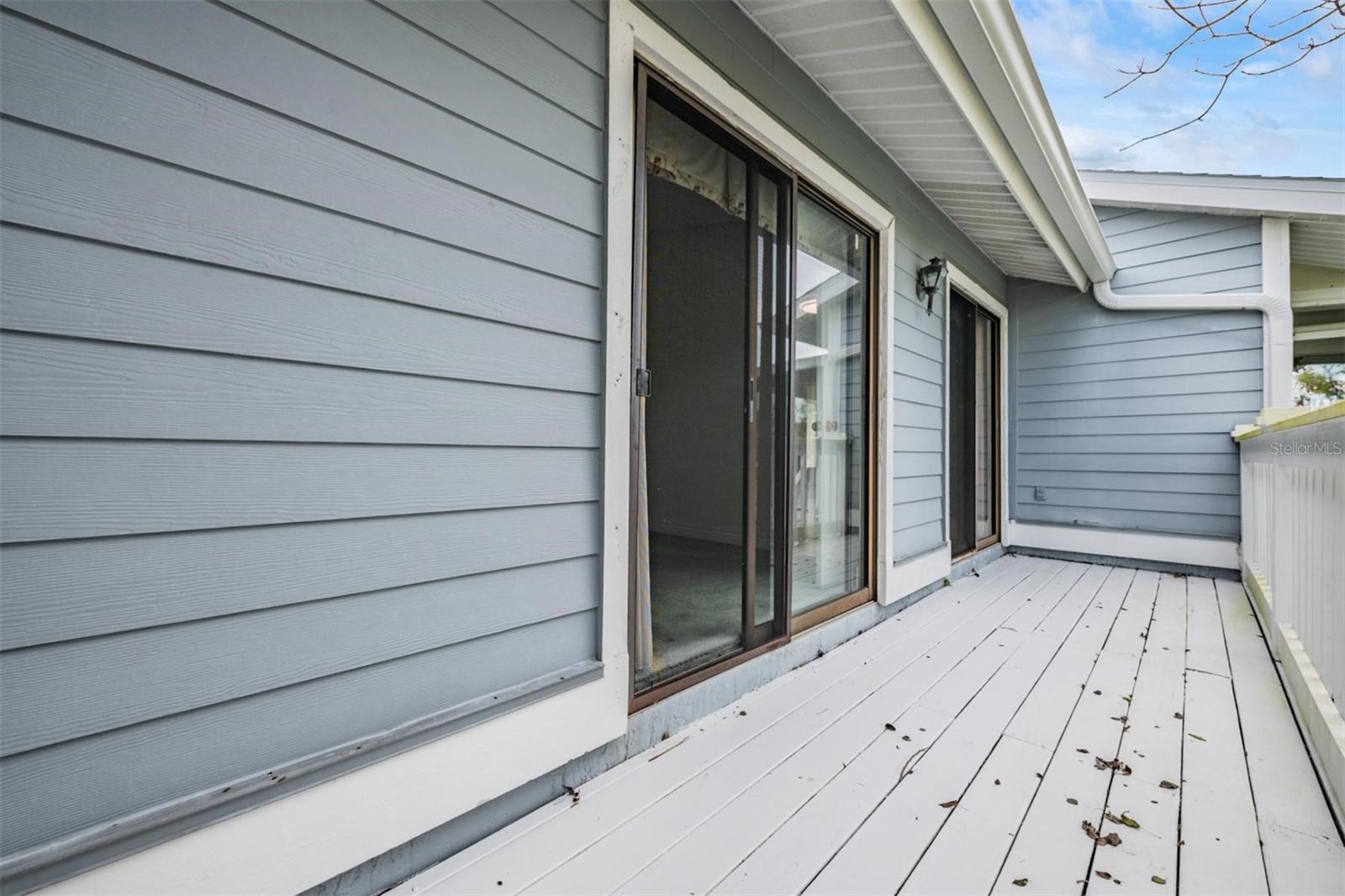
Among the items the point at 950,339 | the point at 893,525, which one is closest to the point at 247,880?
the point at 893,525

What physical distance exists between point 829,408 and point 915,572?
120 cm

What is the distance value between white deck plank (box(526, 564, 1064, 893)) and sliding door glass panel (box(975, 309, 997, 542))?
2137 mm

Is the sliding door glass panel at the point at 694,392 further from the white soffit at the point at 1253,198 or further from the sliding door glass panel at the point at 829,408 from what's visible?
the white soffit at the point at 1253,198

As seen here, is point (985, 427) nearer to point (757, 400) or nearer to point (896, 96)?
point (896, 96)

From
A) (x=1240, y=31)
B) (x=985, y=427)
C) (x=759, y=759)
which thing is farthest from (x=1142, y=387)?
(x=759, y=759)

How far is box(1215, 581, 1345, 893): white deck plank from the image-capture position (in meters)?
1.29

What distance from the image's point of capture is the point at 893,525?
317 centimetres

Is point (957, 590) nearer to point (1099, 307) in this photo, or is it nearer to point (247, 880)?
point (1099, 307)

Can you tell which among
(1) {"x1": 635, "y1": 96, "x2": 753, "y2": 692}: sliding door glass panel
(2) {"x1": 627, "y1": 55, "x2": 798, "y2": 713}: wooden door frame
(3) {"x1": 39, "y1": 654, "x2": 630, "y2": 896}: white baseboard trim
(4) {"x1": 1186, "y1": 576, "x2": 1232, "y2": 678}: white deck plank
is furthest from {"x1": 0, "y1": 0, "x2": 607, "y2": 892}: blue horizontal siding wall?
(4) {"x1": 1186, "y1": 576, "x2": 1232, "y2": 678}: white deck plank

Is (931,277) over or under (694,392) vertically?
over

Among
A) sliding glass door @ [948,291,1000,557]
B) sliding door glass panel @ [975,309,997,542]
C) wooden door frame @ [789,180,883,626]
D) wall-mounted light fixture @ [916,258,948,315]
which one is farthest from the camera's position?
sliding door glass panel @ [975,309,997,542]

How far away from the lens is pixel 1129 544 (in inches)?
178

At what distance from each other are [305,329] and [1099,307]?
550cm

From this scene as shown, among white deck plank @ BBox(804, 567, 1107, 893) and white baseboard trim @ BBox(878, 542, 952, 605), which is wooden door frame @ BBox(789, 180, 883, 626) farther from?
white deck plank @ BBox(804, 567, 1107, 893)
